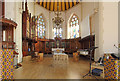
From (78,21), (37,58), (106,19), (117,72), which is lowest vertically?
(37,58)

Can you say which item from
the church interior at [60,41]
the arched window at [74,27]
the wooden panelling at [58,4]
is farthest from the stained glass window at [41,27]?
the arched window at [74,27]

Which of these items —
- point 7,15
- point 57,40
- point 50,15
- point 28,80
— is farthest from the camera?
point 50,15

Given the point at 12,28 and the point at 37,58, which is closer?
the point at 12,28

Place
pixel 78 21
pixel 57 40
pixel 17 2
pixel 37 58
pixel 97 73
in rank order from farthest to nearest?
pixel 57 40, pixel 78 21, pixel 37 58, pixel 17 2, pixel 97 73

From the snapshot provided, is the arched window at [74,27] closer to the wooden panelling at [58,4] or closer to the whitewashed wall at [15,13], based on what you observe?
the wooden panelling at [58,4]

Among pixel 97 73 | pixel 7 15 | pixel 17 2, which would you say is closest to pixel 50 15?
pixel 17 2

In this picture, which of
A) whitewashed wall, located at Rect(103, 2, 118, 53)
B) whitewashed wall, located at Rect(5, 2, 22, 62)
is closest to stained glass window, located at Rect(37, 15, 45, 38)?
whitewashed wall, located at Rect(5, 2, 22, 62)

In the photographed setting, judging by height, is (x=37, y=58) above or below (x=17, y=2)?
below

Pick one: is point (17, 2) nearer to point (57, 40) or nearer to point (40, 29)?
point (40, 29)

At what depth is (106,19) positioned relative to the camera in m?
5.34

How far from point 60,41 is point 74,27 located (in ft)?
9.74

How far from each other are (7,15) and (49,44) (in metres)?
7.98

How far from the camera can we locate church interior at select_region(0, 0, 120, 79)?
3379mm

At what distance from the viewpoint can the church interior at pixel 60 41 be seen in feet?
11.1
